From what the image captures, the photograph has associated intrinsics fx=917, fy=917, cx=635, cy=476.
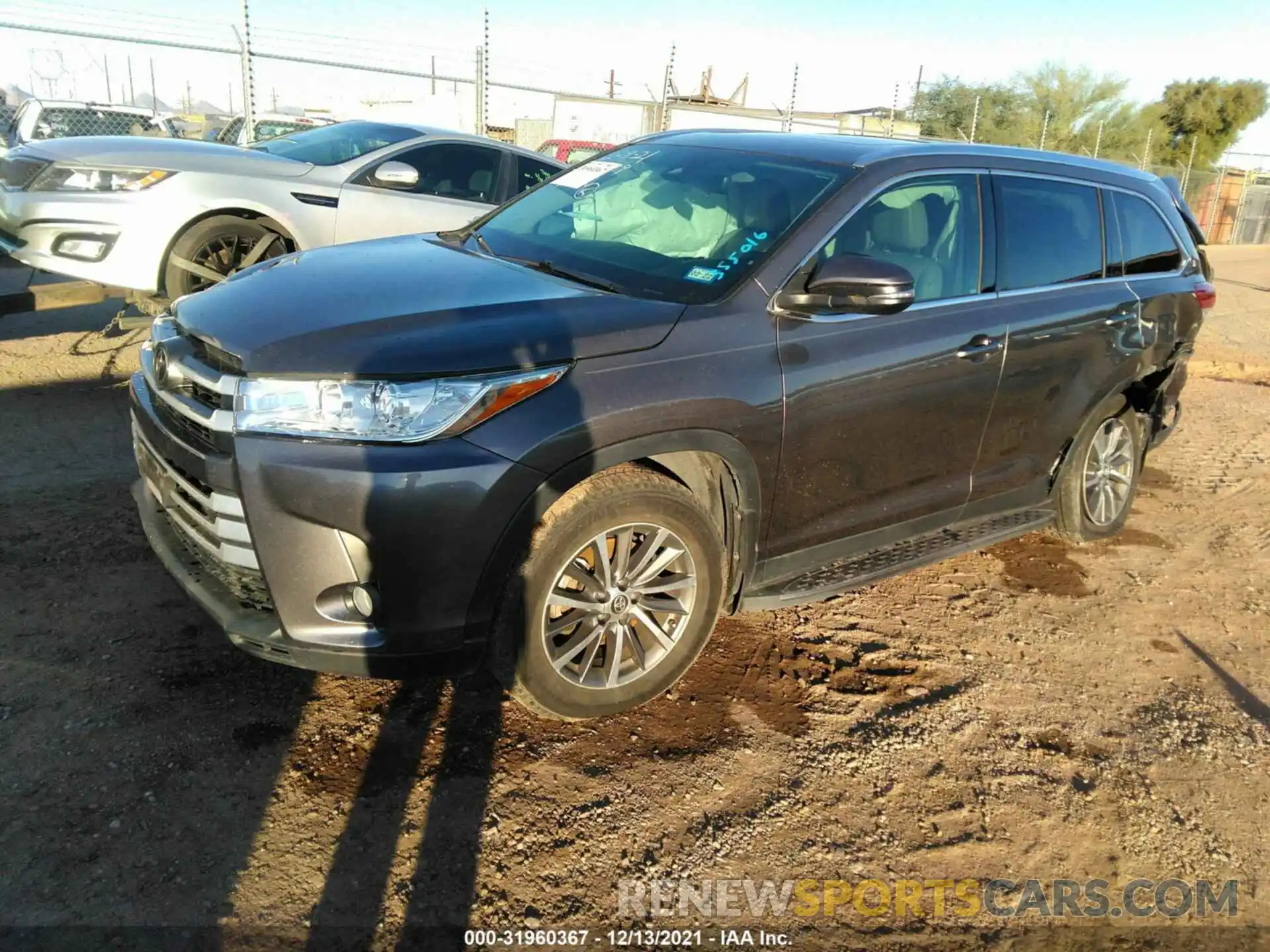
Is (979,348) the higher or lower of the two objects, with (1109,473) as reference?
higher

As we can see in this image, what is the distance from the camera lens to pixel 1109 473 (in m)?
4.71

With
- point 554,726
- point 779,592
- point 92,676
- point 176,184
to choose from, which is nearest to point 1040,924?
point 779,592

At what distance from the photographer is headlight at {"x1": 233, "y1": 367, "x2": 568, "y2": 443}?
2.46 m

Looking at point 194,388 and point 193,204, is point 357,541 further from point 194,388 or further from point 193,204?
point 193,204

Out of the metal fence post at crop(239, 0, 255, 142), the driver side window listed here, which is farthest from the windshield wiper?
the metal fence post at crop(239, 0, 255, 142)

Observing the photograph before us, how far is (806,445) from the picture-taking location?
10.3 ft

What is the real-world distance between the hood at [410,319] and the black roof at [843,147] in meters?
1.12

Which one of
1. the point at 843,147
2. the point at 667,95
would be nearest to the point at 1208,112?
the point at 667,95

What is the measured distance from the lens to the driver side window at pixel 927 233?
3389 millimetres

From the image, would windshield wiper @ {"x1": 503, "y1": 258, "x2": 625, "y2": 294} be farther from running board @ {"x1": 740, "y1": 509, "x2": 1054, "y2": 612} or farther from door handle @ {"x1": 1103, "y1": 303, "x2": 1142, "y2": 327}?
door handle @ {"x1": 1103, "y1": 303, "x2": 1142, "y2": 327}

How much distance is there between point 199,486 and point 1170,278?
463 centimetres

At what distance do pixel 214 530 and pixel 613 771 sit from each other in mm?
1393

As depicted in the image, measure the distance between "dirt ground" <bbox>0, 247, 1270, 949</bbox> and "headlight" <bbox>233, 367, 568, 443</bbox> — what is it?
104cm

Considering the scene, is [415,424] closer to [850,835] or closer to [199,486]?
[199,486]
